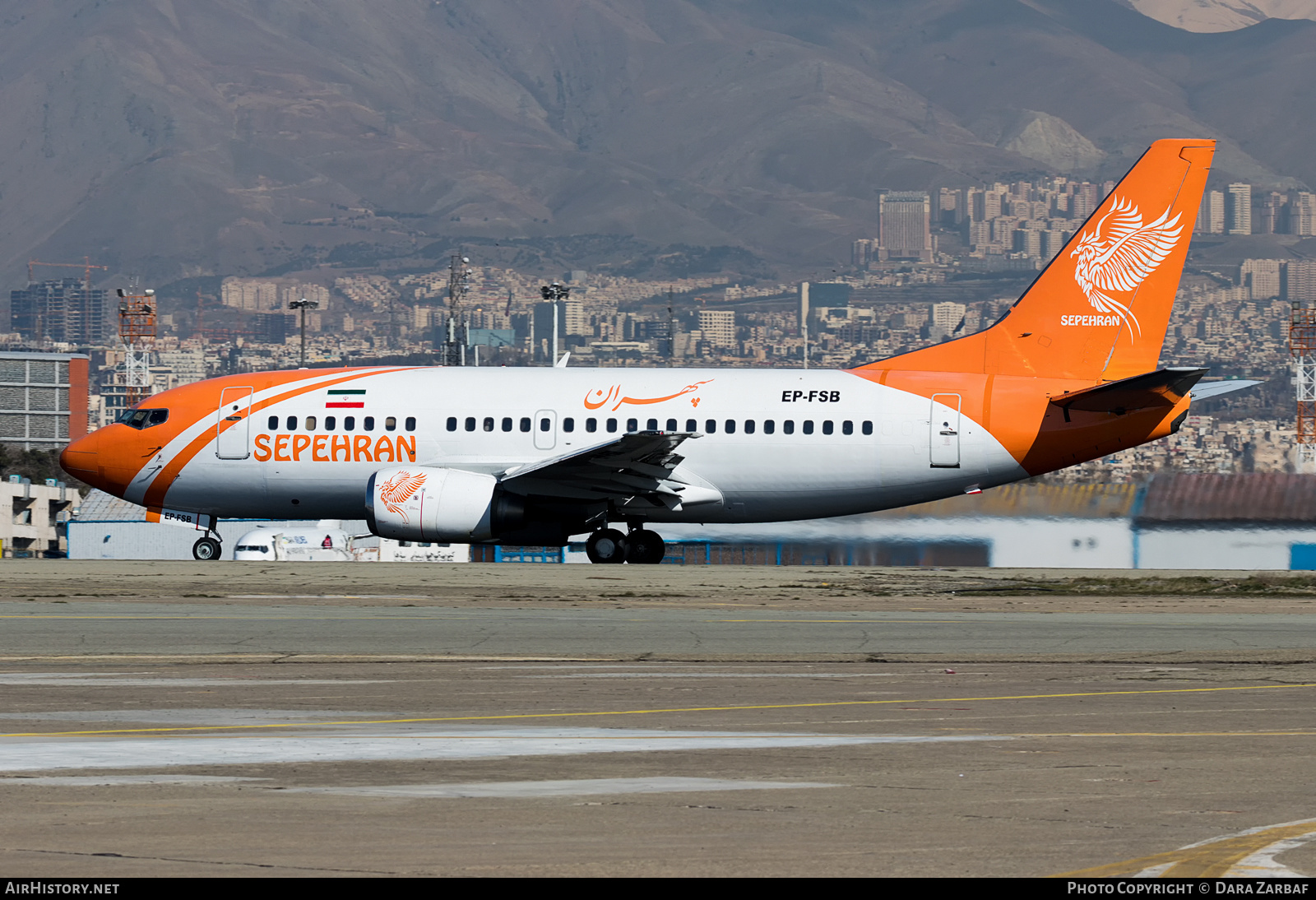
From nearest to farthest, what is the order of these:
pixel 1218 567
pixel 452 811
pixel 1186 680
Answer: pixel 452 811
pixel 1186 680
pixel 1218 567

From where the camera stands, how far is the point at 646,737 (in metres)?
13.8

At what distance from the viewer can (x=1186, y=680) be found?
17.7 m

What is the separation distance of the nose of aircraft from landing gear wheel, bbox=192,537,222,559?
190 cm

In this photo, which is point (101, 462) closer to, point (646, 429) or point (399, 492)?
point (399, 492)

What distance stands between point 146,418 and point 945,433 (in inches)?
609

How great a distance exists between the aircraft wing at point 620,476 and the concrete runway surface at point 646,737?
5984mm

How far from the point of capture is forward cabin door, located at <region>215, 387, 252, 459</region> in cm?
3403

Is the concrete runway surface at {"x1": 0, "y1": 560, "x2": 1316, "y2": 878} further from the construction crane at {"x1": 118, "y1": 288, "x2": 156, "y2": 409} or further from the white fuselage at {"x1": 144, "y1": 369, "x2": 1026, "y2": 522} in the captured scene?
the construction crane at {"x1": 118, "y1": 288, "x2": 156, "y2": 409}

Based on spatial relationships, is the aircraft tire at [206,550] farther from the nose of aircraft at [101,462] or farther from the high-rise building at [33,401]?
the high-rise building at [33,401]

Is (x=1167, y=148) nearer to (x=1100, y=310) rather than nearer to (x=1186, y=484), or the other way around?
(x=1100, y=310)

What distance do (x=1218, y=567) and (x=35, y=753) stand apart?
2841cm

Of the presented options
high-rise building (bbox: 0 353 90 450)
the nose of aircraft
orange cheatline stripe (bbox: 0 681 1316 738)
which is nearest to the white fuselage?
the nose of aircraft
